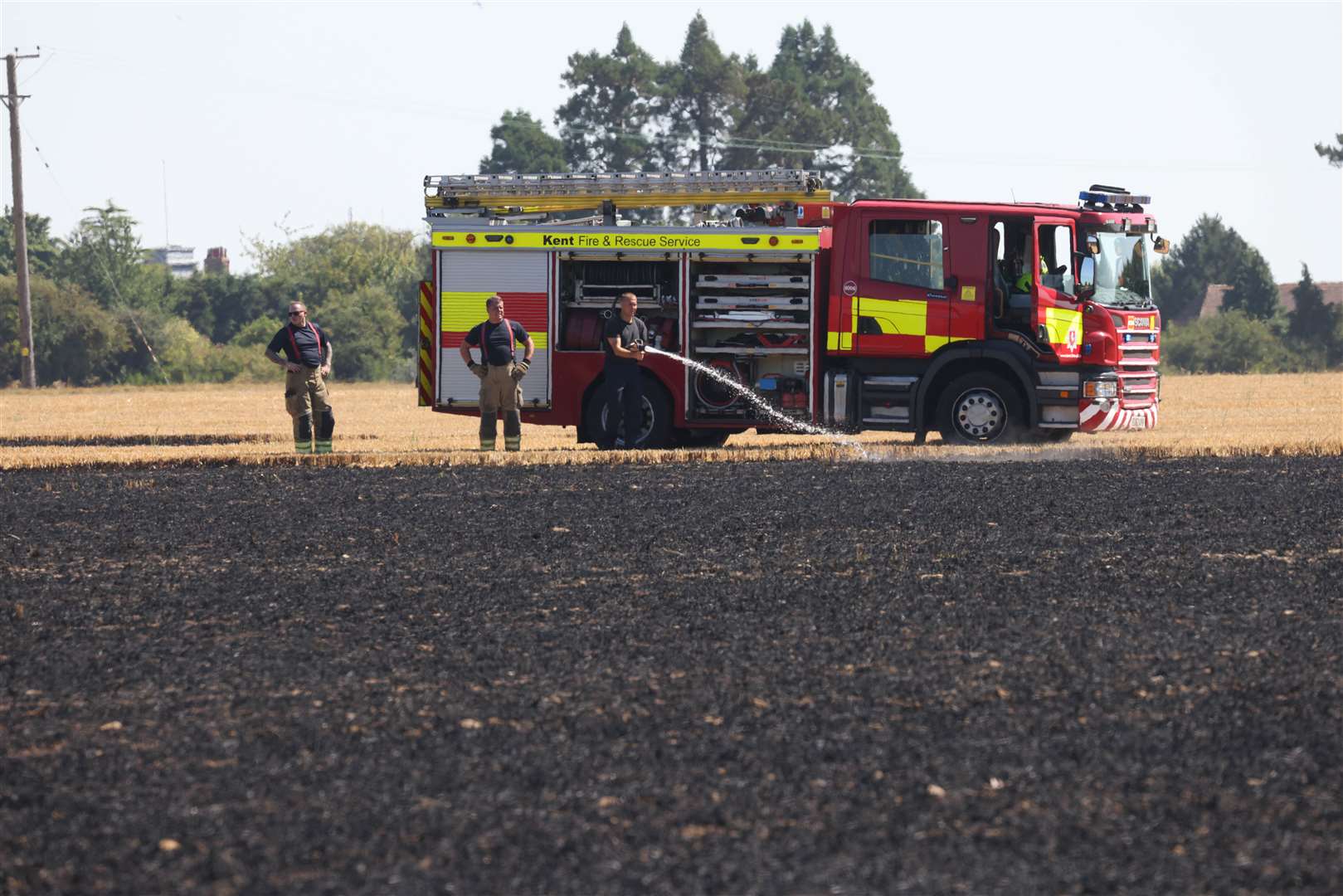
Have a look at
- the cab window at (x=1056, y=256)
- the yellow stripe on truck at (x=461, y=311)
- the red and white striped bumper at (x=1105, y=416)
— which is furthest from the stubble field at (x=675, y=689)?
the yellow stripe on truck at (x=461, y=311)

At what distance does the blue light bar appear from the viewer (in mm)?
19062

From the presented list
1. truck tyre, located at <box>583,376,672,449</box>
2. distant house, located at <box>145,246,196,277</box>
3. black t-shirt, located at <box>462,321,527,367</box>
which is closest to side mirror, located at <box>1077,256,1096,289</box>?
truck tyre, located at <box>583,376,672,449</box>

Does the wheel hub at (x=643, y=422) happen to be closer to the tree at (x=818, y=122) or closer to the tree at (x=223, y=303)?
the tree at (x=818, y=122)

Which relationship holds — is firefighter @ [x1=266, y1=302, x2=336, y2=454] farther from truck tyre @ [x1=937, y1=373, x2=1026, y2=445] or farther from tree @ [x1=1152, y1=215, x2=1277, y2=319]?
tree @ [x1=1152, y1=215, x2=1277, y2=319]

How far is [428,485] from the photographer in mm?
15703

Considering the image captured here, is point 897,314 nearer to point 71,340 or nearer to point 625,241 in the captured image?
point 625,241

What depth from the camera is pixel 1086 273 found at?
18.6 metres

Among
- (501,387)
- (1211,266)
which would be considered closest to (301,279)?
(1211,266)

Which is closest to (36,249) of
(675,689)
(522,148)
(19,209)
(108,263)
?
(108,263)

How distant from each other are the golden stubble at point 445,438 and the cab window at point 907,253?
5.17 ft

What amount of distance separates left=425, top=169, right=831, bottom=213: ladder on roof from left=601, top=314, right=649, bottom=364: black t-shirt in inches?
58.4

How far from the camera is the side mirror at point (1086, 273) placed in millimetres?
18609

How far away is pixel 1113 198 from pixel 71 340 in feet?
141

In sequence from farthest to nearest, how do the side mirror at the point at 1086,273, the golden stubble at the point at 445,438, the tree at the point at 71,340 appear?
the tree at the point at 71,340 → the side mirror at the point at 1086,273 → the golden stubble at the point at 445,438
